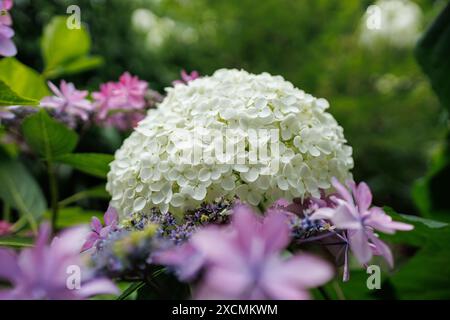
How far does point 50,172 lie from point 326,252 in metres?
0.44

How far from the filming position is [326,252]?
49 centimetres

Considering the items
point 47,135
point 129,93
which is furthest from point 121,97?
point 47,135

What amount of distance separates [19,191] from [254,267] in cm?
82

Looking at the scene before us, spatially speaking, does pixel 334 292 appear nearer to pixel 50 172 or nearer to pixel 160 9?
pixel 50 172

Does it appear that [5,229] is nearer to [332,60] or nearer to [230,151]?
[230,151]

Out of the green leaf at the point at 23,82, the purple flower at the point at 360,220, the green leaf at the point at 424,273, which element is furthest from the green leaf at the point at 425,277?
the green leaf at the point at 23,82

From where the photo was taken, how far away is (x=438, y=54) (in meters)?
0.92

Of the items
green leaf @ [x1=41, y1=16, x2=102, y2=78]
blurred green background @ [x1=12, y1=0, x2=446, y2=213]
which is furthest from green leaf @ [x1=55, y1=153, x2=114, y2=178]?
blurred green background @ [x1=12, y1=0, x2=446, y2=213]

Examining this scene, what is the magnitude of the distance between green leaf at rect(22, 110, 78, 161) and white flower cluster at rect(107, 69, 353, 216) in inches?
4.8

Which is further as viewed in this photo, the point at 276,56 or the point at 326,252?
the point at 276,56

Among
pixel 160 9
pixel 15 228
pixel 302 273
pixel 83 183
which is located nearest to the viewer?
pixel 302 273

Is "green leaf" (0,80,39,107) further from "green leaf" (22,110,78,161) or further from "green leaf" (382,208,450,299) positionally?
"green leaf" (382,208,450,299)

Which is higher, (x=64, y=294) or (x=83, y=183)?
(x=83, y=183)

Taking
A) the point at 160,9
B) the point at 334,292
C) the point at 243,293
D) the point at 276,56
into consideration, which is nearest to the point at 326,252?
the point at 334,292
